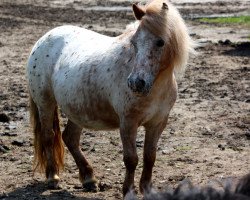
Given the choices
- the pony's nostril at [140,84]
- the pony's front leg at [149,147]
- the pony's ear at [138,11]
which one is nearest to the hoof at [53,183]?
the pony's front leg at [149,147]

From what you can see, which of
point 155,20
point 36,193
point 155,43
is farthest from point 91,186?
point 155,20

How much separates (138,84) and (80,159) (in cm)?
189

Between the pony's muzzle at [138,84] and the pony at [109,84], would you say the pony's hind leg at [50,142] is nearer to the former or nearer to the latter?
the pony at [109,84]

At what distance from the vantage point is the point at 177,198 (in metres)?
3.22

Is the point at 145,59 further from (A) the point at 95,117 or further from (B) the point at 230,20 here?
(B) the point at 230,20

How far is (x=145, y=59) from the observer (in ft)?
20.1

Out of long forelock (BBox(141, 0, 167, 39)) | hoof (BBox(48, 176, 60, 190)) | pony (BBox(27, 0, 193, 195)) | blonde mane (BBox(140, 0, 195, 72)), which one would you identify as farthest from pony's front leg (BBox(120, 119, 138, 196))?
hoof (BBox(48, 176, 60, 190))

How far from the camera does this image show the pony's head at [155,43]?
239 inches

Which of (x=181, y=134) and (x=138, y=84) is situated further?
(x=181, y=134)

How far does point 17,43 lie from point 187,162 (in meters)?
10.1

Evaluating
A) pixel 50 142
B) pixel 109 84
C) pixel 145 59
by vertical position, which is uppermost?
pixel 145 59

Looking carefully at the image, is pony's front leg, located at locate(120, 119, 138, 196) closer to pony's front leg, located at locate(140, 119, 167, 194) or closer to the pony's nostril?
pony's front leg, located at locate(140, 119, 167, 194)

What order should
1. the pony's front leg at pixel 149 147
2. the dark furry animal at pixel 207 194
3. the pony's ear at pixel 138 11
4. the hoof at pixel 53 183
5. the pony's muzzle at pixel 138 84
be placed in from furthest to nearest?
the hoof at pixel 53 183, the pony's front leg at pixel 149 147, the pony's ear at pixel 138 11, the pony's muzzle at pixel 138 84, the dark furry animal at pixel 207 194

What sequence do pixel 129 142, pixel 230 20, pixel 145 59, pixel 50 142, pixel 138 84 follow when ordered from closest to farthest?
1. pixel 138 84
2. pixel 145 59
3. pixel 129 142
4. pixel 50 142
5. pixel 230 20
